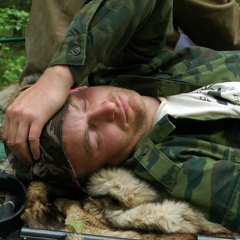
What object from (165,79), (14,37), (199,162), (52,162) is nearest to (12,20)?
(14,37)

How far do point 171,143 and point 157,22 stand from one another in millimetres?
664

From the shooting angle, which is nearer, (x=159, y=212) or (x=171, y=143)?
(x=159, y=212)

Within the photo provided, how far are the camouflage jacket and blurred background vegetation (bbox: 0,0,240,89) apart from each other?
8.72 feet

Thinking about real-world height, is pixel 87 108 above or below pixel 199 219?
above

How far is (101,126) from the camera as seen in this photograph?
2260 millimetres

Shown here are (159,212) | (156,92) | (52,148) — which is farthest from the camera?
(156,92)

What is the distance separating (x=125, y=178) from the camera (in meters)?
2.16

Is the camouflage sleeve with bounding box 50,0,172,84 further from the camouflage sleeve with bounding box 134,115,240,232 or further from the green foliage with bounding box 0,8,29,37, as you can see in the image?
the green foliage with bounding box 0,8,29,37

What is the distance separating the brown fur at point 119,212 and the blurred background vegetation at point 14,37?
3035mm

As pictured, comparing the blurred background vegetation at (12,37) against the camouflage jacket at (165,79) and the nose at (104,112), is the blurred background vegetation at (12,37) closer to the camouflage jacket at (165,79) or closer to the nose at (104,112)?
the camouflage jacket at (165,79)

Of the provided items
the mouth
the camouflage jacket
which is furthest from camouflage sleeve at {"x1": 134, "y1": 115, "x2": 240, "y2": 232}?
the mouth

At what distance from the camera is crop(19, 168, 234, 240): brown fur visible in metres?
1.96

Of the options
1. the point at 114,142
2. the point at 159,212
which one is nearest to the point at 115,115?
the point at 114,142

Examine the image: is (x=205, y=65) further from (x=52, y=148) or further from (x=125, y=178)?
(x=52, y=148)
